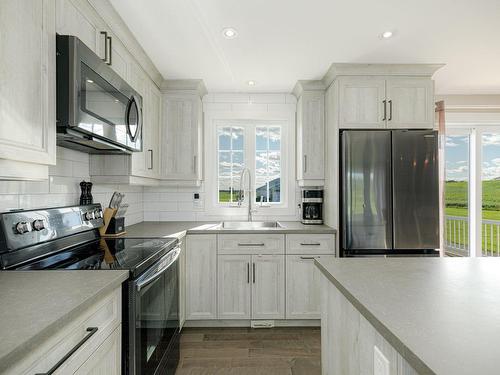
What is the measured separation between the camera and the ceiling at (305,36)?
1870 millimetres

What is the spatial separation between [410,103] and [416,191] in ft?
2.69

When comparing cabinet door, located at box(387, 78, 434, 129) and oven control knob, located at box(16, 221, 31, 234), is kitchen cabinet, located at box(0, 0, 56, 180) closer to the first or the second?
oven control knob, located at box(16, 221, 31, 234)

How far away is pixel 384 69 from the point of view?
107 inches

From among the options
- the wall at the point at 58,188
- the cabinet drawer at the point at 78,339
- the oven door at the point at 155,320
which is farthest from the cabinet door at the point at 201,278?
the cabinet drawer at the point at 78,339

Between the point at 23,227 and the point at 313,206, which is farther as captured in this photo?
the point at 313,206

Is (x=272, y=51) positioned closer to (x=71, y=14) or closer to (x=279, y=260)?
(x=71, y=14)

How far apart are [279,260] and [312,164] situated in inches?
40.8

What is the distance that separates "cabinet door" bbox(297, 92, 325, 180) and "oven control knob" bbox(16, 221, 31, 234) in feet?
7.65

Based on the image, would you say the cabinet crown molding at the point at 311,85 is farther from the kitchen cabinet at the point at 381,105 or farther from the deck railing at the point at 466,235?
the deck railing at the point at 466,235

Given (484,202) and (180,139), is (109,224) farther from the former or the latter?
(484,202)

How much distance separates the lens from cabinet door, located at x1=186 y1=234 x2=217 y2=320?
272 cm

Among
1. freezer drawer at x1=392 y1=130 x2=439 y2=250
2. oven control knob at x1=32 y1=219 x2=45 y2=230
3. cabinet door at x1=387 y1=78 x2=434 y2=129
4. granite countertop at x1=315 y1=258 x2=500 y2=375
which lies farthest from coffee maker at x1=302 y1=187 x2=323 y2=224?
oven control knob at x1=32 y1=219 x2=45 y2=230

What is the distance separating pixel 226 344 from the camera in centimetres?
249

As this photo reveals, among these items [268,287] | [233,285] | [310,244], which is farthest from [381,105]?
[233,285]
